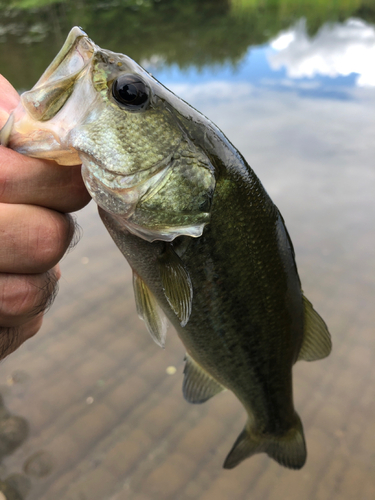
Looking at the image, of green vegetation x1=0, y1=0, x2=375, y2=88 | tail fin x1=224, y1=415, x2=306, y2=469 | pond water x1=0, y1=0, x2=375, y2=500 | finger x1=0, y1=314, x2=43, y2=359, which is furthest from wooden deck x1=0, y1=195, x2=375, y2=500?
green vegetation x1=0, y1=0, x2=375, y2=88

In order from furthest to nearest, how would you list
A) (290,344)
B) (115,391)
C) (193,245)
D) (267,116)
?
(267,116), (115,391), (290,344), (193,245)

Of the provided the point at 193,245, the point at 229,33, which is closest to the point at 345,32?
the point at 229,33

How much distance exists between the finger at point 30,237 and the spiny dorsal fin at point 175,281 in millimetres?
341

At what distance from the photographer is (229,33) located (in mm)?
13805

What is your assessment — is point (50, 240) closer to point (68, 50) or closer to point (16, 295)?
point (16, 295)

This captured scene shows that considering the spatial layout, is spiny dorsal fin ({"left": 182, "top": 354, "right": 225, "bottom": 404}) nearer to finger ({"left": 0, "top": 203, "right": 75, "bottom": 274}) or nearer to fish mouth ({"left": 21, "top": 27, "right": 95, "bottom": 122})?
finger ({"left": 0, "top": 203, "right": 75, "bottom": 274})

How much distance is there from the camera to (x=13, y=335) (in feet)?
4.66

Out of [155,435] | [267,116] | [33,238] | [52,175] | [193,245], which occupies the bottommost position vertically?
[155,435]

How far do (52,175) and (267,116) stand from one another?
6.90 metres

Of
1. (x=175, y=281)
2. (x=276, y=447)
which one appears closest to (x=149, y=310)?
(x=175, y=281)

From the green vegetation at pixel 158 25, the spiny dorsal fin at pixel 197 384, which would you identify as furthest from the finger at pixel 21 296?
the green vegetation at pixel 158 25

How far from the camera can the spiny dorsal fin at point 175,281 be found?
1.21m

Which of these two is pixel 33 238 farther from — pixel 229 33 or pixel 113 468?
pixel 229 33

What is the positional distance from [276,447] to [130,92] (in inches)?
74.7
